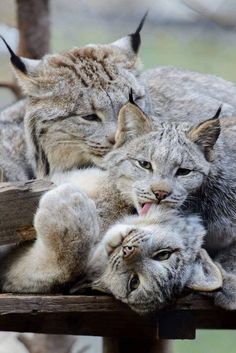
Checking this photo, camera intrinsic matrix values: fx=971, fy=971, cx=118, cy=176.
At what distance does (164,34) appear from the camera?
696 cm

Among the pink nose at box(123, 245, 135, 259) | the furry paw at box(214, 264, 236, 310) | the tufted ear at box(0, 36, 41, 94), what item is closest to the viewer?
the pink nose at box(123, 245, 135, 259)

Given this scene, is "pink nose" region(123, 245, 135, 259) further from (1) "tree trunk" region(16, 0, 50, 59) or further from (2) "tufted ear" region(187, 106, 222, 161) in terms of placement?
(1) "tree trunk" region(16, 0, 50, 59)

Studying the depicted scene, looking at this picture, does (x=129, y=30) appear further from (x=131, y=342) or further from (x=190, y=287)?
(x=190, y=287)

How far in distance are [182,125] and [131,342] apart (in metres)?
0.88

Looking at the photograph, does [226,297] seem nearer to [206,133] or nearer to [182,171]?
[182,171]

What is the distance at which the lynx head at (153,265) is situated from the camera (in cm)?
300

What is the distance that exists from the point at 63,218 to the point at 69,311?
11.6 inches

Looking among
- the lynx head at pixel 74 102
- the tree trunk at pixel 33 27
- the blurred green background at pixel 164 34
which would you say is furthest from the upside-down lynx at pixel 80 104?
the blurred green background at pixel 164 34

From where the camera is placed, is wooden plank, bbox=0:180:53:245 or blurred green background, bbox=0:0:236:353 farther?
blurred green background, bbox=0:0:236:353

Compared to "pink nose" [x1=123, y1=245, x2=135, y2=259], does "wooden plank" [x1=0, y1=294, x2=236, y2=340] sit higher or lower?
lower

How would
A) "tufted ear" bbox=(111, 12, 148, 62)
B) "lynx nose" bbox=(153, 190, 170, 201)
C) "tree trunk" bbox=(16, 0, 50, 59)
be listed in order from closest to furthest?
"lynx nose" bbox=(153, 190, 170, 201)
"tufted ear" bbox=(111, 12, 148, 62)
"tree trunk" bbox=(16, 0, 50, 59)

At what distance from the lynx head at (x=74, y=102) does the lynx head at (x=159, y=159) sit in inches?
11.8

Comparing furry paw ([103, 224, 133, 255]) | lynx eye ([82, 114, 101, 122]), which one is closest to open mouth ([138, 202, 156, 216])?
furry paw ([103, 224, 133, 255])

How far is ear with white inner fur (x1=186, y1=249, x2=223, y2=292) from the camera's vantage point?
3.02 metres
